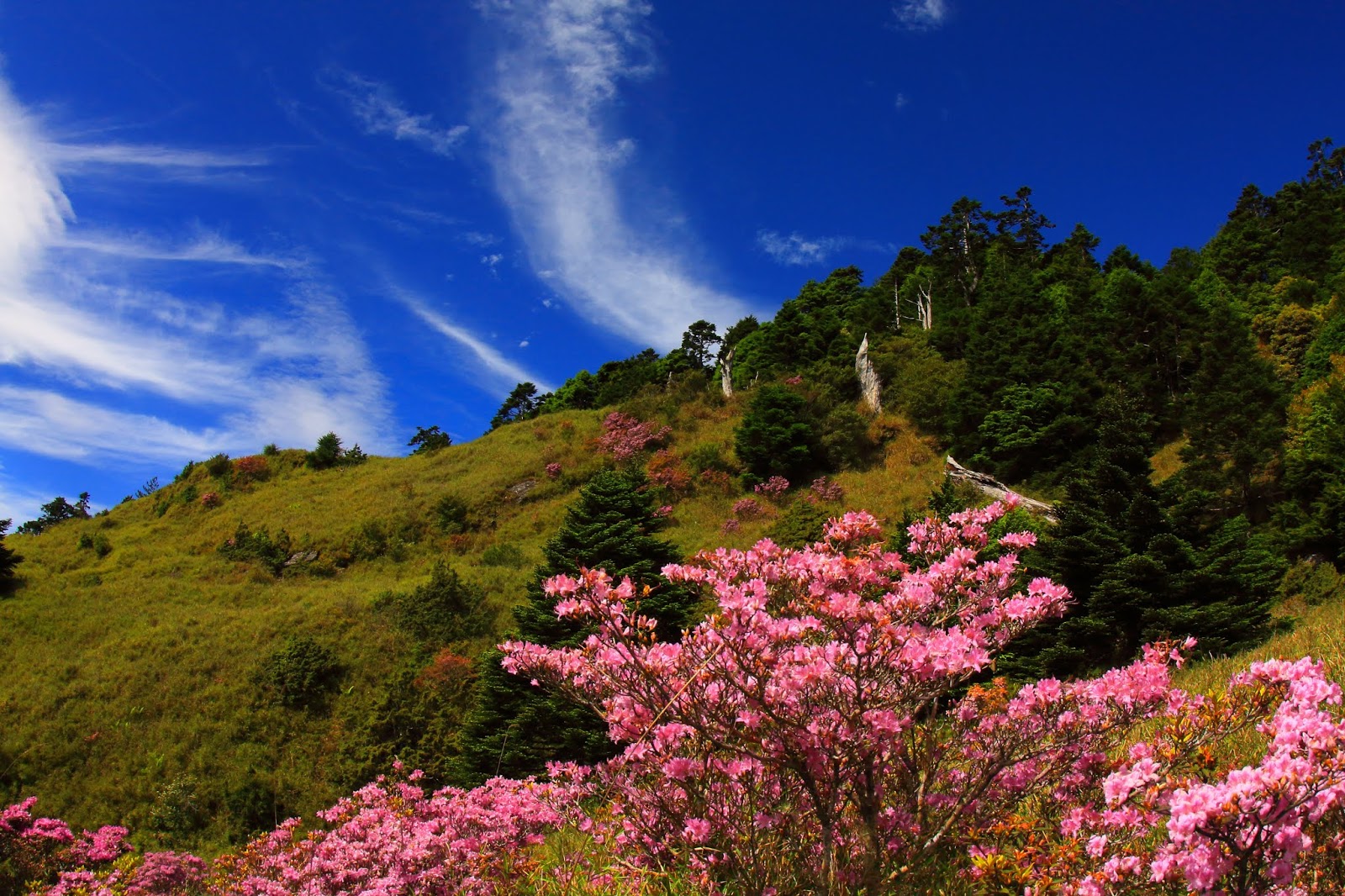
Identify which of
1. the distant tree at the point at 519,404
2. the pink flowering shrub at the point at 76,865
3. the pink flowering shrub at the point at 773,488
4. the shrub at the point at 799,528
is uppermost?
the distant tree at the point at 519,404

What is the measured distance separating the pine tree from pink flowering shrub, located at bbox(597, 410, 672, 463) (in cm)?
1622

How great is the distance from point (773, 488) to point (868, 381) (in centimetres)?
1030

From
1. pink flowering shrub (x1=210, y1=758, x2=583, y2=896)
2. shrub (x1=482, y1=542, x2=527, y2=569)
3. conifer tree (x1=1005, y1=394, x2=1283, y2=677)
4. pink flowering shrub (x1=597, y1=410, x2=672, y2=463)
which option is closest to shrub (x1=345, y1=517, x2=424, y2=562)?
shrub (x1=482, y1=542, x2=527, y2=569)

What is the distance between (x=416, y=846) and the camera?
197 inches

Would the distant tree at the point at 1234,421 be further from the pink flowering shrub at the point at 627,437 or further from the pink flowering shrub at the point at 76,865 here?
the pink flowering shrub at the point at 76,865

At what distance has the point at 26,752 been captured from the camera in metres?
14.7

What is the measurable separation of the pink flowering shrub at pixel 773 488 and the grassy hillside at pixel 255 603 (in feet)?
2.73

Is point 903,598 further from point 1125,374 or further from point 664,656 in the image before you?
point 1125,374

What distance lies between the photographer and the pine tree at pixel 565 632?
11570 millimetres

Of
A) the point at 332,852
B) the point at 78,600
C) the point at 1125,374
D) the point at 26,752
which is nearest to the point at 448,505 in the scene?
the point at 78,600

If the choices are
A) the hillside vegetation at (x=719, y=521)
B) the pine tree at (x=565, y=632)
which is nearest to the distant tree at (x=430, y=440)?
the hillside vegetation at (x=719, y=521)

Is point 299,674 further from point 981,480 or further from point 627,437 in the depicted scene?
point 981,480

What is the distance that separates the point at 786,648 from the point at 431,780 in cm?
1337

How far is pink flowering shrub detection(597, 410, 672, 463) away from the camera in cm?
3244
